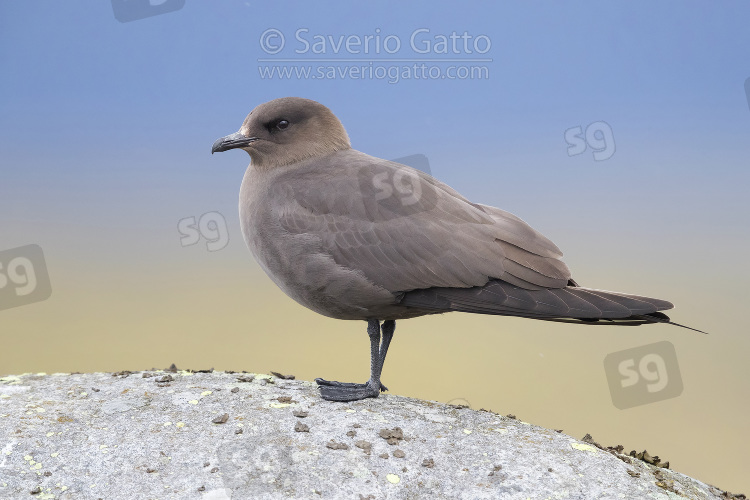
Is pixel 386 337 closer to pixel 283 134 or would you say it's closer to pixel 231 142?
pixel 283 134

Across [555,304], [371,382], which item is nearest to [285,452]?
[371,382]

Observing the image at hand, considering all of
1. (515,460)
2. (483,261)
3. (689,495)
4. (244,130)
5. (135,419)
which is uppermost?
(244,130)

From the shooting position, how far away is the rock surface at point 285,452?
3.73 meters

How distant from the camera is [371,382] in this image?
4.65m

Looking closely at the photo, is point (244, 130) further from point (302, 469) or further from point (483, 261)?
point (302, 469)

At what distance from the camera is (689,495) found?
4266 millimetres

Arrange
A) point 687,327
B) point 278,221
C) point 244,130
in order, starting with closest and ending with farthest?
point 687,327 → point 278,221 → point 244,130

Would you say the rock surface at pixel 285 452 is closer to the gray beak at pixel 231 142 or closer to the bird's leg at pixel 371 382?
the bird's leg at pixel 371 382

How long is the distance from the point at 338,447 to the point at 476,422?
3.12 feet

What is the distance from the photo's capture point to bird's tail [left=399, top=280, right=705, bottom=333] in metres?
3.77

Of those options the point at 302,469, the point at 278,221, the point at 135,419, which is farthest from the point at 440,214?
the point at 135,419

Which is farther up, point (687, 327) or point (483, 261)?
point (483, 261)

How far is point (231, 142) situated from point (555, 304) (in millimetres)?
2110

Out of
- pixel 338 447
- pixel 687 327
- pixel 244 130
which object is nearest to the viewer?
pixel 687 327
